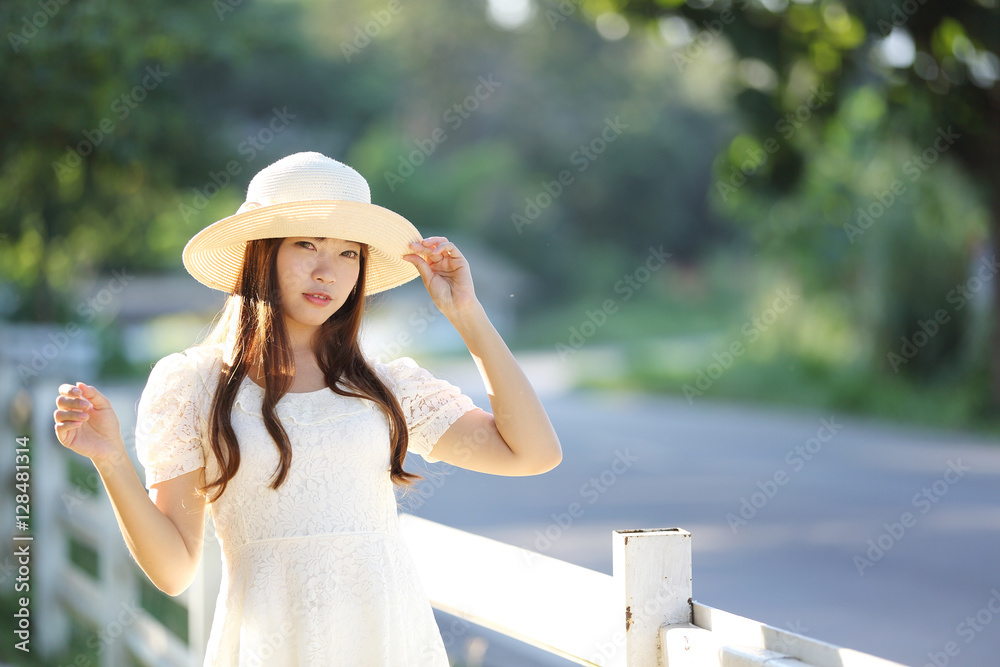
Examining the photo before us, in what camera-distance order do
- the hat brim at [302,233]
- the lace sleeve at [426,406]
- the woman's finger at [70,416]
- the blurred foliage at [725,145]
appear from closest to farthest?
1. the woman's finger at [70,416]
2. the hat brim at [302,233]
3. the lace sleeve at [426,406]
4. the blurred foliage at [725,145]

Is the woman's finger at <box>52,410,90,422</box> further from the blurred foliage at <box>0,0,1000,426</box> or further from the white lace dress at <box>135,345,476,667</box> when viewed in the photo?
the blurred foliage at <box>0,0,1000,426</box>

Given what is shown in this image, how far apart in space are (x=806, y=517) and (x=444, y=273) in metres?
6.51

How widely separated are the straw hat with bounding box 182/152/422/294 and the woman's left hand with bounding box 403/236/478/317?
5 cm

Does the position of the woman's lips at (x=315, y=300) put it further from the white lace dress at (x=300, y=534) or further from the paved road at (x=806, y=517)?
the paved road at (x=806, y=517)

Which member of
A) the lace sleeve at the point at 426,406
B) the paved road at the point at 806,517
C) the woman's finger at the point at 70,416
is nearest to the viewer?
the woman's finger at the point at 70,416

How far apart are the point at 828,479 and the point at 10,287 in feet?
61.4

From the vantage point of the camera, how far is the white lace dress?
1764 mm

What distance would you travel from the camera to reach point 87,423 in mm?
1636

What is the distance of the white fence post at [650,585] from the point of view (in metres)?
1.63

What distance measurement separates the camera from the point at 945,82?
31.9ft

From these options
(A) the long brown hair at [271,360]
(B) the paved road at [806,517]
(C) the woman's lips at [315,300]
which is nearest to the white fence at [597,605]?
(A) the long brown hair at [271,360]

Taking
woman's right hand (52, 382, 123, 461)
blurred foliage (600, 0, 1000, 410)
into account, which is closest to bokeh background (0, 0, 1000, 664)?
blurred foliage (600, 0, 1000, 410)

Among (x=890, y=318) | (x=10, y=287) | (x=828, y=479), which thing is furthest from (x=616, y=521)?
(x=10, y=287)

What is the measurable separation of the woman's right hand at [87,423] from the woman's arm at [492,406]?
0.60 m
